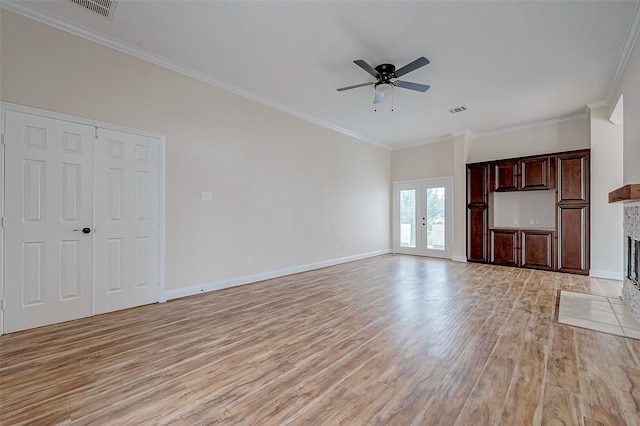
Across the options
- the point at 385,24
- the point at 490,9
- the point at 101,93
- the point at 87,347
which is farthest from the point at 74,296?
the point at 490,9

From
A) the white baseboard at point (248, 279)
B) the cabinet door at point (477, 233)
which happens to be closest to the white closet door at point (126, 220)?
the white baseboard at point (248, 279)

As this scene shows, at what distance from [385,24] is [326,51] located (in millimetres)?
793

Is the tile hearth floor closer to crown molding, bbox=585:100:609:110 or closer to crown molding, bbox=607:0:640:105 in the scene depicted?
crown molding, bbox=607:0:640:105

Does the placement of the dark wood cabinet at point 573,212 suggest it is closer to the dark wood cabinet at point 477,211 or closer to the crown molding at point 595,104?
the crown molding at point 595,104

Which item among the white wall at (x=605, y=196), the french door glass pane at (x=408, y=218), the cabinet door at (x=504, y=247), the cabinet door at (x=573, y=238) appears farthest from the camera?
the french door glass pane at (x=408, y=218)

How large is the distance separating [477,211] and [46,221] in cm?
771

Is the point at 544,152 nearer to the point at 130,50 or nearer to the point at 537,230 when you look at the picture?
the point at 537,230

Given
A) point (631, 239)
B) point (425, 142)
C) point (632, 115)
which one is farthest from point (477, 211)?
point (632, 115)

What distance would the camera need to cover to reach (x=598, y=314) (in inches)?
128

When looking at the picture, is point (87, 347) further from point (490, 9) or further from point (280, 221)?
point (490, 9)

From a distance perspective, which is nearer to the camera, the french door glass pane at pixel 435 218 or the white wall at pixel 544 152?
the white wall at pixel 544 152

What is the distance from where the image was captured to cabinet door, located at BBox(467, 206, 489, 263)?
655 cm

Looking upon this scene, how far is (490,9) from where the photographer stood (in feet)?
9.20

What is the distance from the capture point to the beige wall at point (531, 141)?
573 cm
